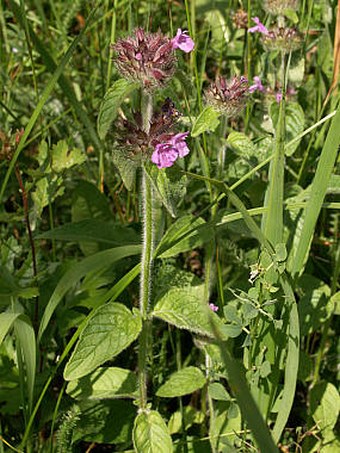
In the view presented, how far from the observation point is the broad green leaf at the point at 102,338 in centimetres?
114

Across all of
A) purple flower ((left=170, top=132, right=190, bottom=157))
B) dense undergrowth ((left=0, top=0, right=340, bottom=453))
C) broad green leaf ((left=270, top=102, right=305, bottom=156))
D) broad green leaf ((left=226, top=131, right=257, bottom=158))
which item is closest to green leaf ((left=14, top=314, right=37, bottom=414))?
dense undergrowth ((left=0, top=0, right=340, bottom=453))

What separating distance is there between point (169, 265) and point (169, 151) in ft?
1.48

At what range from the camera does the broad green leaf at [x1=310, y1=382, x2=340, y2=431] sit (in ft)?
4.78

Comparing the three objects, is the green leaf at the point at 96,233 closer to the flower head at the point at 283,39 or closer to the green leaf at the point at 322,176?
the green leaf at the point at 322,176

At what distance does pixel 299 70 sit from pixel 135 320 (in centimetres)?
97

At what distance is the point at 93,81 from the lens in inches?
83.2

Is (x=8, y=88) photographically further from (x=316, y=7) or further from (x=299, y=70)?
(x=316, y=7)

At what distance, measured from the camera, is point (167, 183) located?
1156 millimetres

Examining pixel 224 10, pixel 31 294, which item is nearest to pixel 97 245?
pixel 31 294

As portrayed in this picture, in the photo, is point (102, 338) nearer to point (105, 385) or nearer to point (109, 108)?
point (105, 385)

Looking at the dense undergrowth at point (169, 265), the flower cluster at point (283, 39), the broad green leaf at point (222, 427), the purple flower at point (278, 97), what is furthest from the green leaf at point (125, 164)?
the flower cluster at point (283, 39)

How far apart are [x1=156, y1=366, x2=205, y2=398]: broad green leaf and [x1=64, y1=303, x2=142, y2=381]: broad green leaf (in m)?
0.19

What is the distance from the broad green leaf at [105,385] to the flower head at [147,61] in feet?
1.93

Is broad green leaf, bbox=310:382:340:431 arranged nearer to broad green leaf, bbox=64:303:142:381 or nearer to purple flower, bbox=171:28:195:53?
broad green leaf, bbox=64:303:142:381
